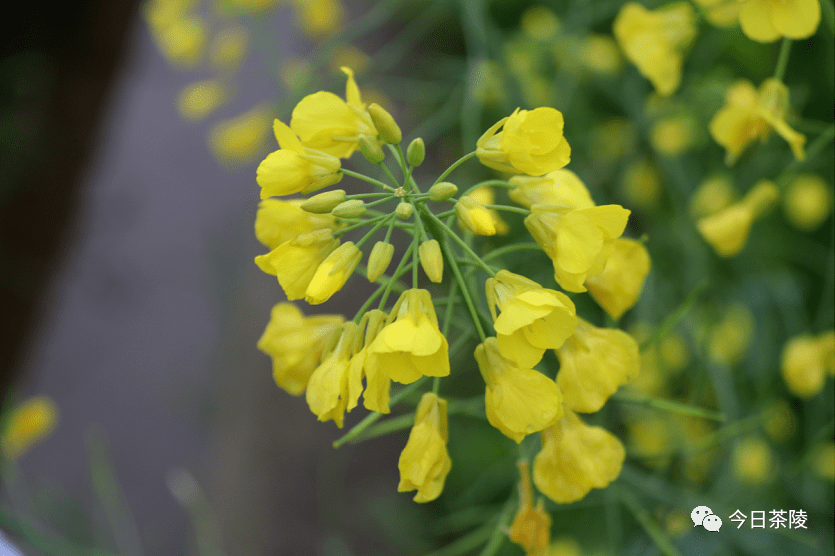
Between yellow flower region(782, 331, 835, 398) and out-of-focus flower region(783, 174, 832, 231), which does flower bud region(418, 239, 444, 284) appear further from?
out-of-focus flower region(783, 174, 832, 231)

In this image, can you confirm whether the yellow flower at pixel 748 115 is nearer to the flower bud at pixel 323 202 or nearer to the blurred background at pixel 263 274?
the blurred background at pixel 263 274

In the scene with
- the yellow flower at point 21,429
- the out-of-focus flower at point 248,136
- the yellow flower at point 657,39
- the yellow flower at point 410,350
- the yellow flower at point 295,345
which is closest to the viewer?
the yellow flower at point 410,350

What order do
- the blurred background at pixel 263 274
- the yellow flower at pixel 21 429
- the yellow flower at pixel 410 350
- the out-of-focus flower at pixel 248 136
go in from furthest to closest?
the out-of-focus flower at pixel 248 136
the yellow flower at pixel 21 429
the blurred background at pixel 263 274
the yellow flower at pixel 410 350

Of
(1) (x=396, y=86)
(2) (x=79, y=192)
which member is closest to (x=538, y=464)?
(1) (x=396, y=86)

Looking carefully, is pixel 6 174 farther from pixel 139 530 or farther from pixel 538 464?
pixel 538 464

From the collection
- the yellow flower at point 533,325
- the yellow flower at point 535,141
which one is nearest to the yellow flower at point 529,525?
the yellow flower at point 533,325
